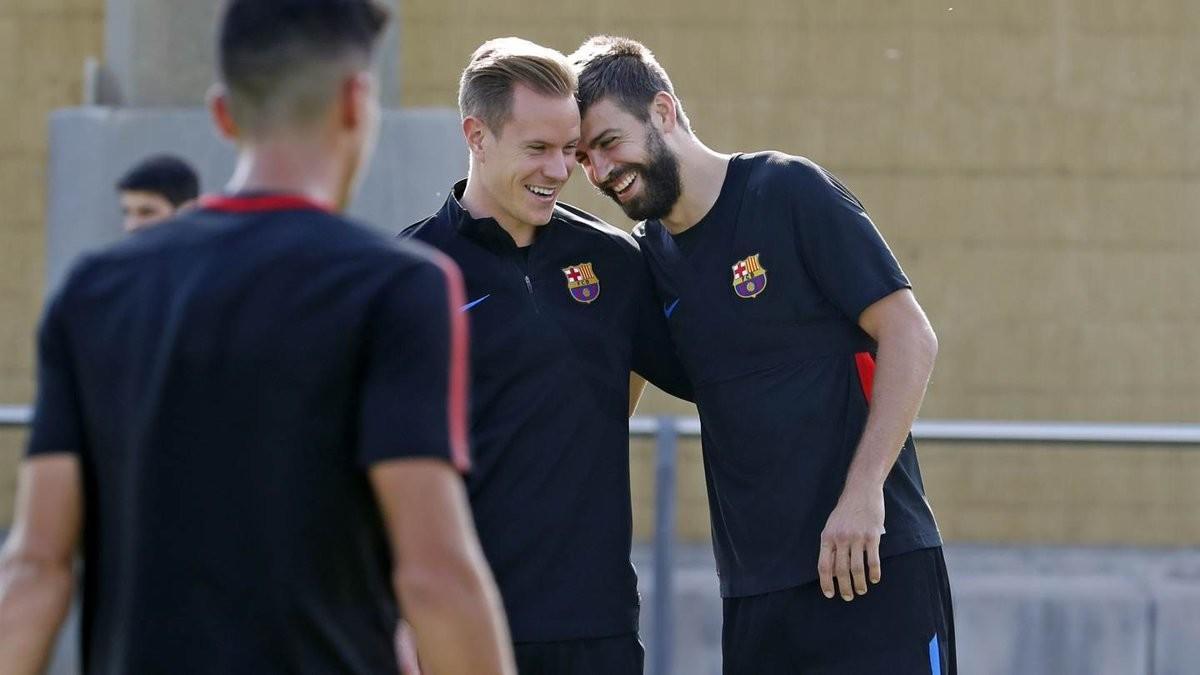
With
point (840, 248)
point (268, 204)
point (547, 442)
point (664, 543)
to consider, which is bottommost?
point (664, 543)

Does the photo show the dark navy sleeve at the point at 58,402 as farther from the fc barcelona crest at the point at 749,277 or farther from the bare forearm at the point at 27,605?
the fc barcelona crest at the point at 749,277

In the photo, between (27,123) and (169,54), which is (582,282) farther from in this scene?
(27,123)

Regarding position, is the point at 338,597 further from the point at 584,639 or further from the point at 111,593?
the point at 584,639

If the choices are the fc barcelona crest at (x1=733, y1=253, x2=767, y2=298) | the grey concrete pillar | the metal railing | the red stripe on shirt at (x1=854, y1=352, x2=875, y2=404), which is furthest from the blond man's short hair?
the metal railing

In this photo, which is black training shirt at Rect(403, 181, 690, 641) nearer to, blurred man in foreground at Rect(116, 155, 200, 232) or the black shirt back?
the black shirt back

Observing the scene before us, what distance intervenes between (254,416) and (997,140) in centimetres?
633

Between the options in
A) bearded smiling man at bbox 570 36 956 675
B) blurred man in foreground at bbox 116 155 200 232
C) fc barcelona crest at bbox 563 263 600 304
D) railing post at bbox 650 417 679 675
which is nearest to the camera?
bearded smiling man at bbox 570 36 956 675

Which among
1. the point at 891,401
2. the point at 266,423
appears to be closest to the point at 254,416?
the point at 266,423

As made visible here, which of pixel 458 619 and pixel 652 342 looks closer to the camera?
pixel 458 619

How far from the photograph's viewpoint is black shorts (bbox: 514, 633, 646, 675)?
3998mm

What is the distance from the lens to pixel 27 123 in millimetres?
8133

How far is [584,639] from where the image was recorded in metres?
4.02

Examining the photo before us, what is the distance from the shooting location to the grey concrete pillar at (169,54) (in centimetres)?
584

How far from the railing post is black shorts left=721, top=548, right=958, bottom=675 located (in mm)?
2087
